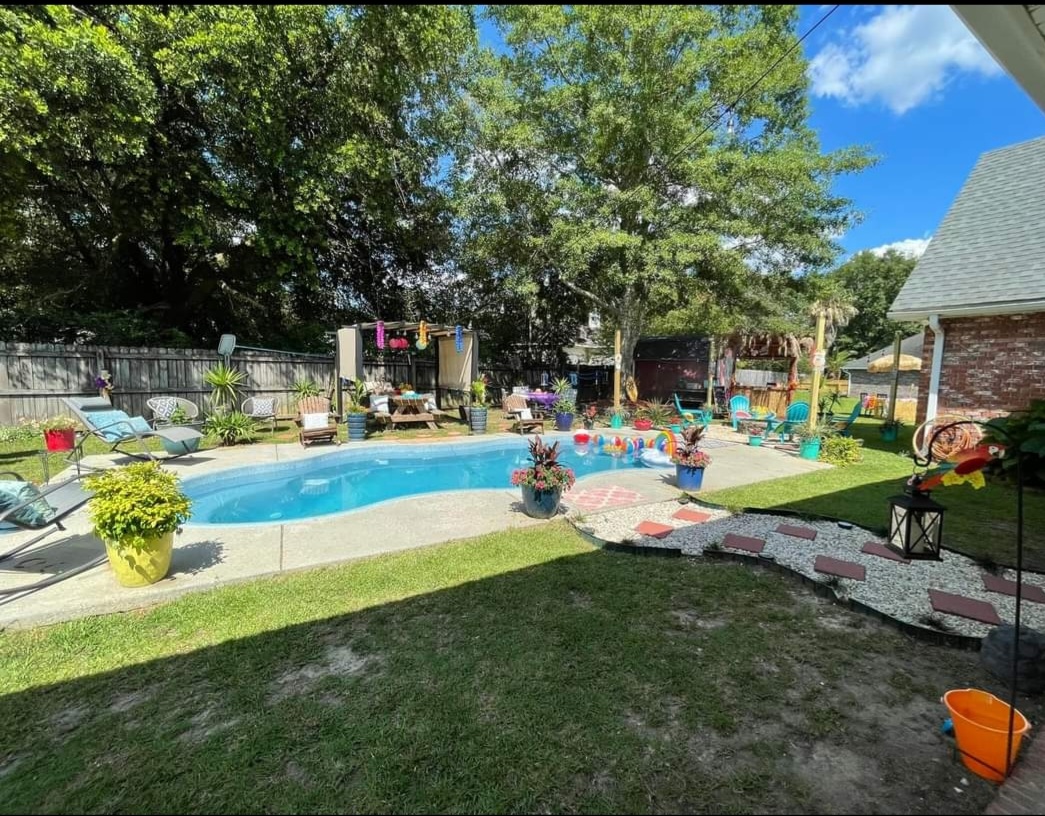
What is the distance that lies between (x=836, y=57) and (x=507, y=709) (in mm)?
6755

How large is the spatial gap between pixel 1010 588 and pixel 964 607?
655 millimetres

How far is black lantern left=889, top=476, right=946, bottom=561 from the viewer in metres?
2.50

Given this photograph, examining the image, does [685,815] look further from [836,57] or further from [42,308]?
[42,308]

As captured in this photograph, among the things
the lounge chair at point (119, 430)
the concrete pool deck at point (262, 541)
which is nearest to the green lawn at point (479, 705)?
the concrete pool deck at point (262, 541)

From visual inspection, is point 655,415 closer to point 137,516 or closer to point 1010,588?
point 1010,588

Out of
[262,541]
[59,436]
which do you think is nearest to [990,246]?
[262,541]

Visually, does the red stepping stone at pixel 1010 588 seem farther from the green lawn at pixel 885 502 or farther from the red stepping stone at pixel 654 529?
the red stepping stone at pixel 654 529

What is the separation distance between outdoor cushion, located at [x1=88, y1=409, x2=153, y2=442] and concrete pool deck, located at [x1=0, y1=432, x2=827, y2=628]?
17.5 inches

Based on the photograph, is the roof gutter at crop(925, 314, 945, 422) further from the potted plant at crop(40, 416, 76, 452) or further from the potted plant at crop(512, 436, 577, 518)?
the potted plant at crop(40, 416, 76, 452)

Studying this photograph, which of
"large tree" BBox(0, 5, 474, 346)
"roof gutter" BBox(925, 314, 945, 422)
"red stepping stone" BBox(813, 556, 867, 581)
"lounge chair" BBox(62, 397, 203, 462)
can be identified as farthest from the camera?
"roof gutter" BBox(925, 314, 945, 422)

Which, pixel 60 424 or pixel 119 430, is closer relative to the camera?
pixel 119 430

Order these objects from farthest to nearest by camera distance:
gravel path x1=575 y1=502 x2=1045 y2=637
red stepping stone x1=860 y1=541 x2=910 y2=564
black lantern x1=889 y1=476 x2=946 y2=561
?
1. red stepping stone x1=860 y1=541 x2=910 y2=564
2. gravel path x1=575 y1=502 x2=1045 y2=637
3. black lantern x1=889 y1=476 x2=946 y2=561

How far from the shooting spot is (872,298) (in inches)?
1379

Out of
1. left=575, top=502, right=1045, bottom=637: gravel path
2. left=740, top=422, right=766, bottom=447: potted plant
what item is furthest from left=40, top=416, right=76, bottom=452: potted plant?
left=740, top=422, right=766, bottom=447: potted plant
